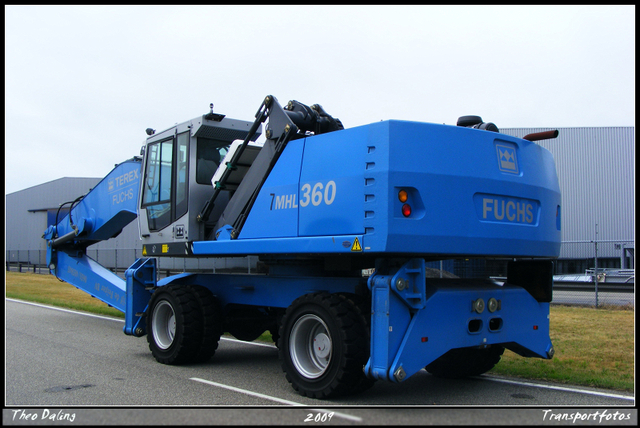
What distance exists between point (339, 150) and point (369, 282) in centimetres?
139

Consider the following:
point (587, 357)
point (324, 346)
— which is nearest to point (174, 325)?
point (324, 346)

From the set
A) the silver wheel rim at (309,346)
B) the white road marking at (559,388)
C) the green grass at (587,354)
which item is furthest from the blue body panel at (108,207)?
the white road marking at (559,388)

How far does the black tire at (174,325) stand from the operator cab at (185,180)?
0.61 m

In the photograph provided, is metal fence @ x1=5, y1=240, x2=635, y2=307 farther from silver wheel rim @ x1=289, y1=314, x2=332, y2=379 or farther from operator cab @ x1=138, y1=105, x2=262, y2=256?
silver wheel rim @ x1=289, y1=314, x2=332, y2=379

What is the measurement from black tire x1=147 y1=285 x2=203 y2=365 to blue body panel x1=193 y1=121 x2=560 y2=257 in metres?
1.74

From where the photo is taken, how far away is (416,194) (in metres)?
5.64

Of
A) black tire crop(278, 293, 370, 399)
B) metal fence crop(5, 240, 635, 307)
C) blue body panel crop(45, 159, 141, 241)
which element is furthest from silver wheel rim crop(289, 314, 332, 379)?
blue body panel crop(45, 159, 141, 241)

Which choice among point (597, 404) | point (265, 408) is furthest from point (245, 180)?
point (597, 404)

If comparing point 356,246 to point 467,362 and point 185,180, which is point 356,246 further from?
point 185,180

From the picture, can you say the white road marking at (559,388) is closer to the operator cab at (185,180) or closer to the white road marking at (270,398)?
the white road marking at (270,398)

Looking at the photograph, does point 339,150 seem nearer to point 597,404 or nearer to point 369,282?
point 369,282

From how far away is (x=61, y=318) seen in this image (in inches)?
538

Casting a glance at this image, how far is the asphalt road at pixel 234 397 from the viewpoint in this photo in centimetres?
528

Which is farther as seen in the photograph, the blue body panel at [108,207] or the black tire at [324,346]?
the blue body panel at [108,207]
